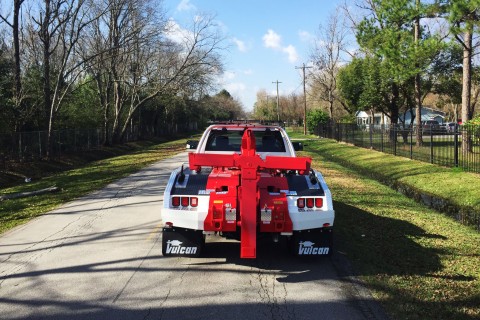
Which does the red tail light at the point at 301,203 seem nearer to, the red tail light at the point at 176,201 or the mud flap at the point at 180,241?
the mud flap at the point at 180,241

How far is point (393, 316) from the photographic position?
4.44 meters

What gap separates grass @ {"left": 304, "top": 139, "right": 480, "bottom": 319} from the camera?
15.7 feet

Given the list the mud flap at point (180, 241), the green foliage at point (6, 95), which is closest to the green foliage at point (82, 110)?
the green foliage at point (6, 95)

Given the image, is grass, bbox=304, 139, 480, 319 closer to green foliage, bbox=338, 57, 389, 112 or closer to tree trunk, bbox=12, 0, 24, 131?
tree trunk, bbox=12, 0, 24, 131

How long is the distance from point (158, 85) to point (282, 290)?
3969 centimetres

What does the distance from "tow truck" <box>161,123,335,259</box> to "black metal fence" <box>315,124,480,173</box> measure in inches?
426

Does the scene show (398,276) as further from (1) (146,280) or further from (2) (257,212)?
(1) (146,280)

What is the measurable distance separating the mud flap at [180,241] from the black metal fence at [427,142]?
11.8 metres

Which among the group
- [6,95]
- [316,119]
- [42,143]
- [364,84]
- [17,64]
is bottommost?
[42,143]

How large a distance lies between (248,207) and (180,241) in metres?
1.12

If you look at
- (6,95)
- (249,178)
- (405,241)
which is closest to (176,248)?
(249,178)

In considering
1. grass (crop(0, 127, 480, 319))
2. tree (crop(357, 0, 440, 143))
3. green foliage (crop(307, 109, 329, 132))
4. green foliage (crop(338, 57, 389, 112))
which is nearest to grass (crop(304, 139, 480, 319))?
grass (crop(0, 127, 480, 319))

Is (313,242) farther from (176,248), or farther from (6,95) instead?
(6,95)

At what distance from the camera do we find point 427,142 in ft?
80.4
